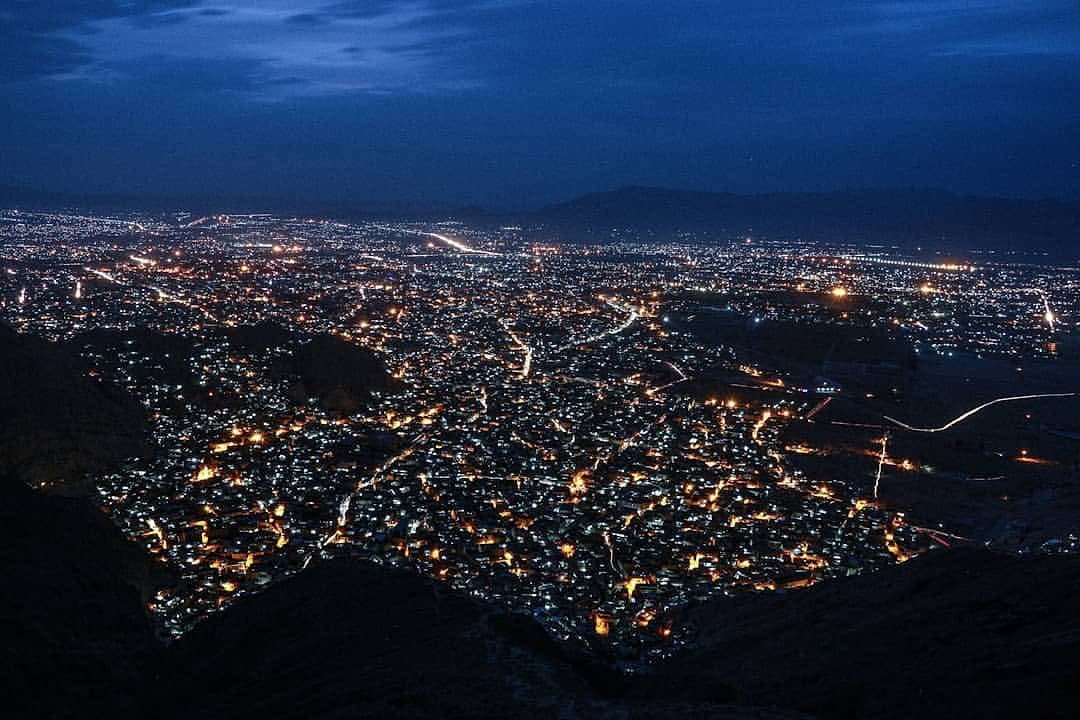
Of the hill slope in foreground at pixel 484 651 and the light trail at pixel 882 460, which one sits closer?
the hill slope in foreground at pixel 484 651

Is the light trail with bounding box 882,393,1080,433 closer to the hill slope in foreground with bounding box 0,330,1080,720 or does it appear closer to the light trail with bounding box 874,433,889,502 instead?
the light trail with bounding box 874,433,889,502

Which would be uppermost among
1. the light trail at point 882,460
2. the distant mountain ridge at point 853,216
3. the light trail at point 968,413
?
the distant mountain ridge at point 853,216

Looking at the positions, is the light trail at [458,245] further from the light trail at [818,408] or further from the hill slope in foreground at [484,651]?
the hill slope in foreground at [484,651]

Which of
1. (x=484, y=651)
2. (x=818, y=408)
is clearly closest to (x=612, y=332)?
(x=818, y=408)

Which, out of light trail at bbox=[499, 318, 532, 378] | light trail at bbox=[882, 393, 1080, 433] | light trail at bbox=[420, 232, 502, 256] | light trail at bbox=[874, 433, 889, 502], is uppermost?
light trail at bbox=[420, 232, 502, 256]

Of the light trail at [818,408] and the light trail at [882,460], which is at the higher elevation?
the light trail at [818,408]

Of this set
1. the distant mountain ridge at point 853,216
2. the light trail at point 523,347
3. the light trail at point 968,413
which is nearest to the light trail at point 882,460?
the light trail at point 968,413

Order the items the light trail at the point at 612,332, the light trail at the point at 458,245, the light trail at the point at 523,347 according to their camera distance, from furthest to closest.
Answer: the light trail at the point at 458,245, the light trail at the point at 612,332, the light trail at the point at 523,347

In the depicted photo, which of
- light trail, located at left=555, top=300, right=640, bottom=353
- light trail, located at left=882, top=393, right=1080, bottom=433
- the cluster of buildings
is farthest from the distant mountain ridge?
light trail, located at left=882, top=393, right=1080, bottom=433

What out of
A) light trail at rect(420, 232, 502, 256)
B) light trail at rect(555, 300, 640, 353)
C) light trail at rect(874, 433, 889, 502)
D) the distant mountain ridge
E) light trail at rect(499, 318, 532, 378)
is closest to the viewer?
light trail at rect(874, 433, 889, 502)
